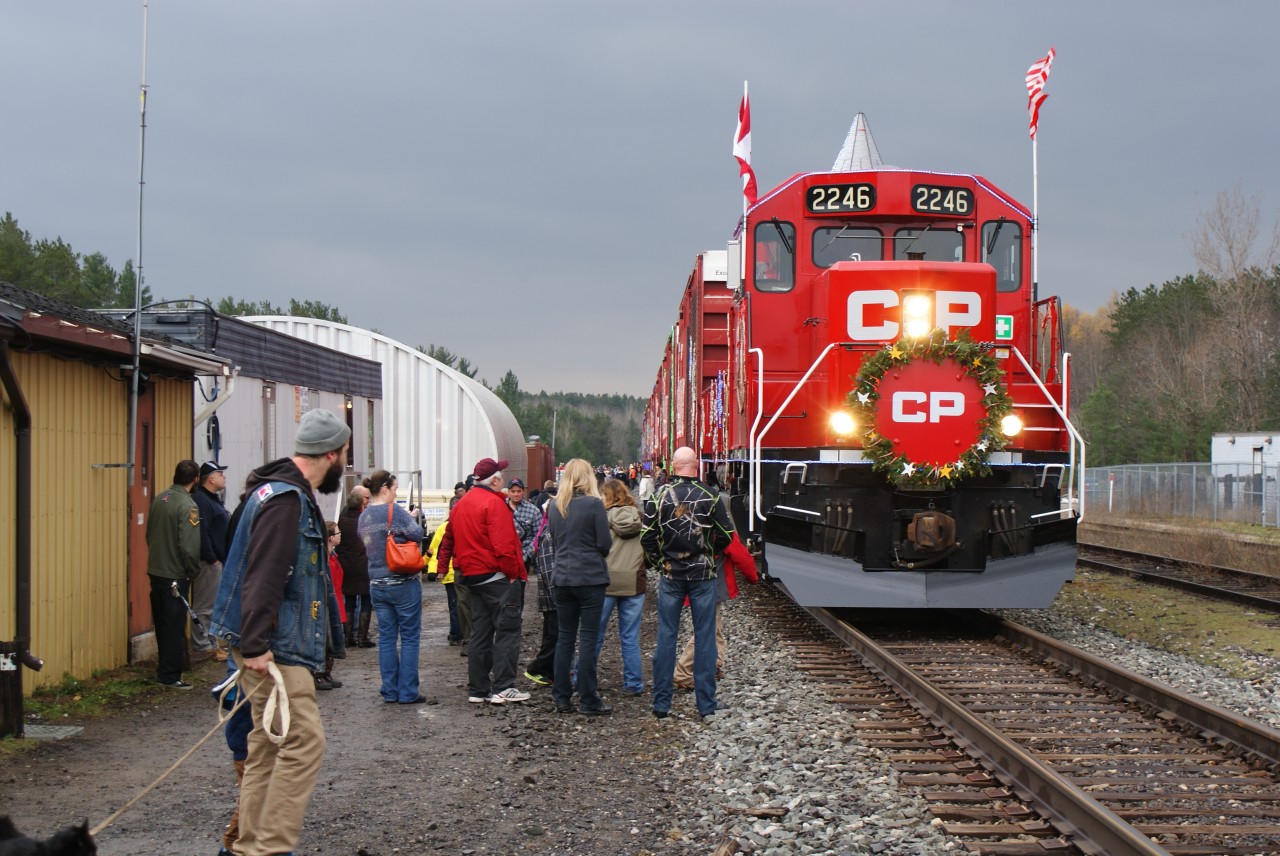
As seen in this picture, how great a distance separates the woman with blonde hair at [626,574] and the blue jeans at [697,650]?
0.67 meters

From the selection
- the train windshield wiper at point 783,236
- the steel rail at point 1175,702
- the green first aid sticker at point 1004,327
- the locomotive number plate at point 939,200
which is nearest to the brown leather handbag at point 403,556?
the steel rail at point 1175,702

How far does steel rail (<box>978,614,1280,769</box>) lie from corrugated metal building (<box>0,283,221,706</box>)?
24.1ft

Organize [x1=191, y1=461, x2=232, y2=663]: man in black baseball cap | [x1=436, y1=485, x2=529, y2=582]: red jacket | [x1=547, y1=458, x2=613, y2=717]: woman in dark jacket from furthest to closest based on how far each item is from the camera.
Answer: [x1=191, y1=461, x2=232, y2=663]: man in black baseball cap
[x1=436, y1=485, x2=529, y2=582]: red jacket
[x1=547, y1=458, x2=613, y2=717]: woman in dark jacket

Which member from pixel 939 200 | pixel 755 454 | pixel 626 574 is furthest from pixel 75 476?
pixel 939 200

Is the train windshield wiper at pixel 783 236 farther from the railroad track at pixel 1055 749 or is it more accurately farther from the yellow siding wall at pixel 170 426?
the yellow siding wall at pixel 170 426

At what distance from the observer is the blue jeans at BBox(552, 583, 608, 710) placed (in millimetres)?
8227

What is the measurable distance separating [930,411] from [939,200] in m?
2.55

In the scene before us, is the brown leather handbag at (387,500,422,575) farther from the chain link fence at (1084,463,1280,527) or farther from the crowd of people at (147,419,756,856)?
the chain link fence at (1084,463,1280,527)

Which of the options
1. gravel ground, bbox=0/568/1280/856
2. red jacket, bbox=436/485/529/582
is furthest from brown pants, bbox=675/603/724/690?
red jacket, bbox=436/485/529/582

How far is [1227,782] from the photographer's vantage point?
20.0 ft

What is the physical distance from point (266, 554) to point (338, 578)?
583 centimetres

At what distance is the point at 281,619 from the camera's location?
4.57m

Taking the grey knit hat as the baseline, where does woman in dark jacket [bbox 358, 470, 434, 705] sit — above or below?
below

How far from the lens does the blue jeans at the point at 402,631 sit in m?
8.54
